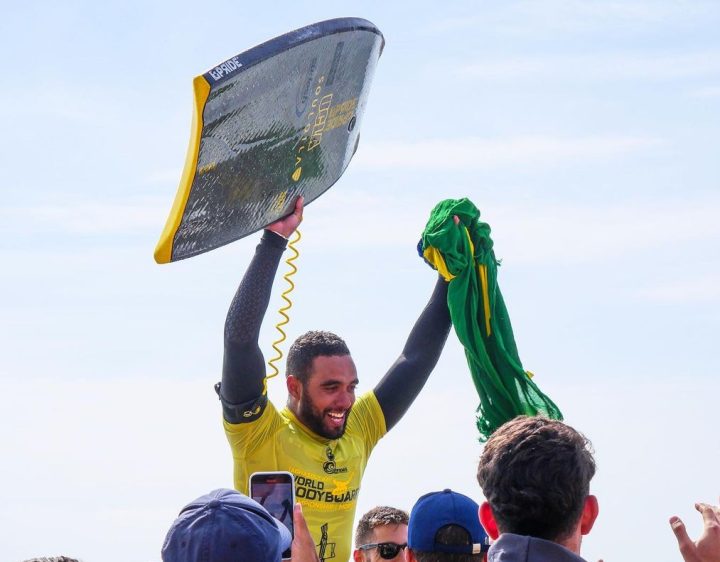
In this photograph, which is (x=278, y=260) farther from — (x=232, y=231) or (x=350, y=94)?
(x=350, y=94)

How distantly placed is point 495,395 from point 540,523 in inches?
124

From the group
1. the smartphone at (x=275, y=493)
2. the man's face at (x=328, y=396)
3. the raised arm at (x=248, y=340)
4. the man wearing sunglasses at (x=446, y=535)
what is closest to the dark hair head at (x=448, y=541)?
the man wearing sunglasses at (x=446, y=535)

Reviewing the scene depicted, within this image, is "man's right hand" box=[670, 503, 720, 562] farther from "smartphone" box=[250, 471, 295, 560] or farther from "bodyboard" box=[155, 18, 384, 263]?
"bodyboard" box=[155, 18, 384, 263]

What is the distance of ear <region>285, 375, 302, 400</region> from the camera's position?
6.42 meters

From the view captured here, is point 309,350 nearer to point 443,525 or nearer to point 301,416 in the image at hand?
point 301,416

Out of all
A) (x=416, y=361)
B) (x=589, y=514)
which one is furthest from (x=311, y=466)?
(x=589, y=514)

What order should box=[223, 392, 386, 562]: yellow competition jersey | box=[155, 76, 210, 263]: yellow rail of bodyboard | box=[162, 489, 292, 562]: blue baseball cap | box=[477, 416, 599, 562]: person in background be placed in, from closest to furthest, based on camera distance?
box=[162, 489, 292, 562]: blue baseball cap, box=[477, 416, 599, 562]: person in background, box=[155, 76, 210, 263]: yellow rail of bodyboard, box=[223, 392, 386, 562]: yellow competition jersey

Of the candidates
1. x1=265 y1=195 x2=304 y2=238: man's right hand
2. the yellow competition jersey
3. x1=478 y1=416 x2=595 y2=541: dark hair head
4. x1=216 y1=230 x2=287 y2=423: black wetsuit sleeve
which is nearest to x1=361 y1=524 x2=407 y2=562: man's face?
the yellow competition jersey

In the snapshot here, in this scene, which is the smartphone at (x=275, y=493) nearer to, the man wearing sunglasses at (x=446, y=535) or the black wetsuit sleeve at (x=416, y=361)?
the man wearing sunglasses at (x=446, y=535)

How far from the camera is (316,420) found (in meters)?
6.34

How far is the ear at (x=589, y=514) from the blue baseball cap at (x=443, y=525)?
1.06m

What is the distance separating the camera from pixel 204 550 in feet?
9.76

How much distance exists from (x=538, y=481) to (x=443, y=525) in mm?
1234

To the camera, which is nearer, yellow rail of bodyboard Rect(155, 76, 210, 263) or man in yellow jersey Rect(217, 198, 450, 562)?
yellow rail of bodyboard Rect(155, 76, 210, 263)
